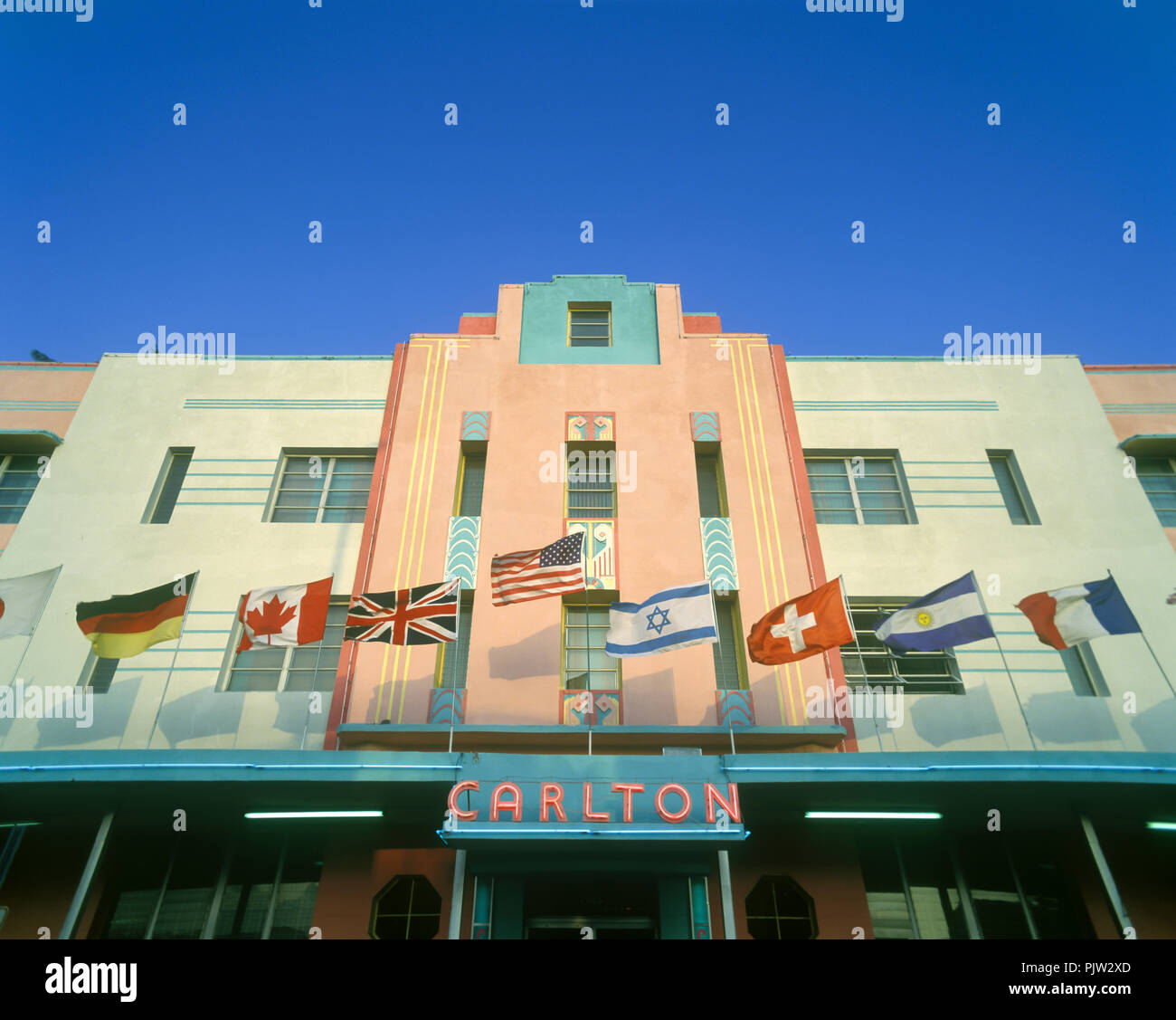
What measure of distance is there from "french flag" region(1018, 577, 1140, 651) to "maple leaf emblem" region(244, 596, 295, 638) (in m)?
12.3

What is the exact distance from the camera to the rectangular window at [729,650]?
14.5 meters

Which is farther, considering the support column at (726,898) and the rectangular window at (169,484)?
the rectangular window at (169,484)

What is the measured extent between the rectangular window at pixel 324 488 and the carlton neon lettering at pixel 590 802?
25.4 feet

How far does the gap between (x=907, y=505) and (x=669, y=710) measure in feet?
23.6

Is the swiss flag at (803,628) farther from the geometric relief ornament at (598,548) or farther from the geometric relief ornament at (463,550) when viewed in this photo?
the geometric relief ornament at (463,550)

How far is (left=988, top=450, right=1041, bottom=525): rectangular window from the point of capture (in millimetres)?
16922

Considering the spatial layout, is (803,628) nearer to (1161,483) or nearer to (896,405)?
(896,405)

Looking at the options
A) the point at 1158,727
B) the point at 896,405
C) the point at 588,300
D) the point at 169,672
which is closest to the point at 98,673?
the point at 169,672

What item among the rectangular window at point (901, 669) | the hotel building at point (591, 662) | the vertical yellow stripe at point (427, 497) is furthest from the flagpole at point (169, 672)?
the rectangular window at point (901, 669)

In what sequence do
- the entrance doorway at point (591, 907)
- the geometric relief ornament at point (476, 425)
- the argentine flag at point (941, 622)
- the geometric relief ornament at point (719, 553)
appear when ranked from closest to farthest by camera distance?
the entrance doorway at point (591, 907), the argentine flag at point (941, 622), the geometric relief ornament at point (719, 553), the geometric relief ornament at point (476, 425)

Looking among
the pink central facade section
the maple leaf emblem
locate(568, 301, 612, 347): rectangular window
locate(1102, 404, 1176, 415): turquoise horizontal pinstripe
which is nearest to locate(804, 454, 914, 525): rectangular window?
the pink central facade section

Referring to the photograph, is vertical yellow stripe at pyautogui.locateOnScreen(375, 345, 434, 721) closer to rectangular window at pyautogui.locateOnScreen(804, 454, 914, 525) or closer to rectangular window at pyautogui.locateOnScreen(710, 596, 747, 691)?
rectangular window at pyautogui.locateOnScreen(710, 596, 747, 691)
